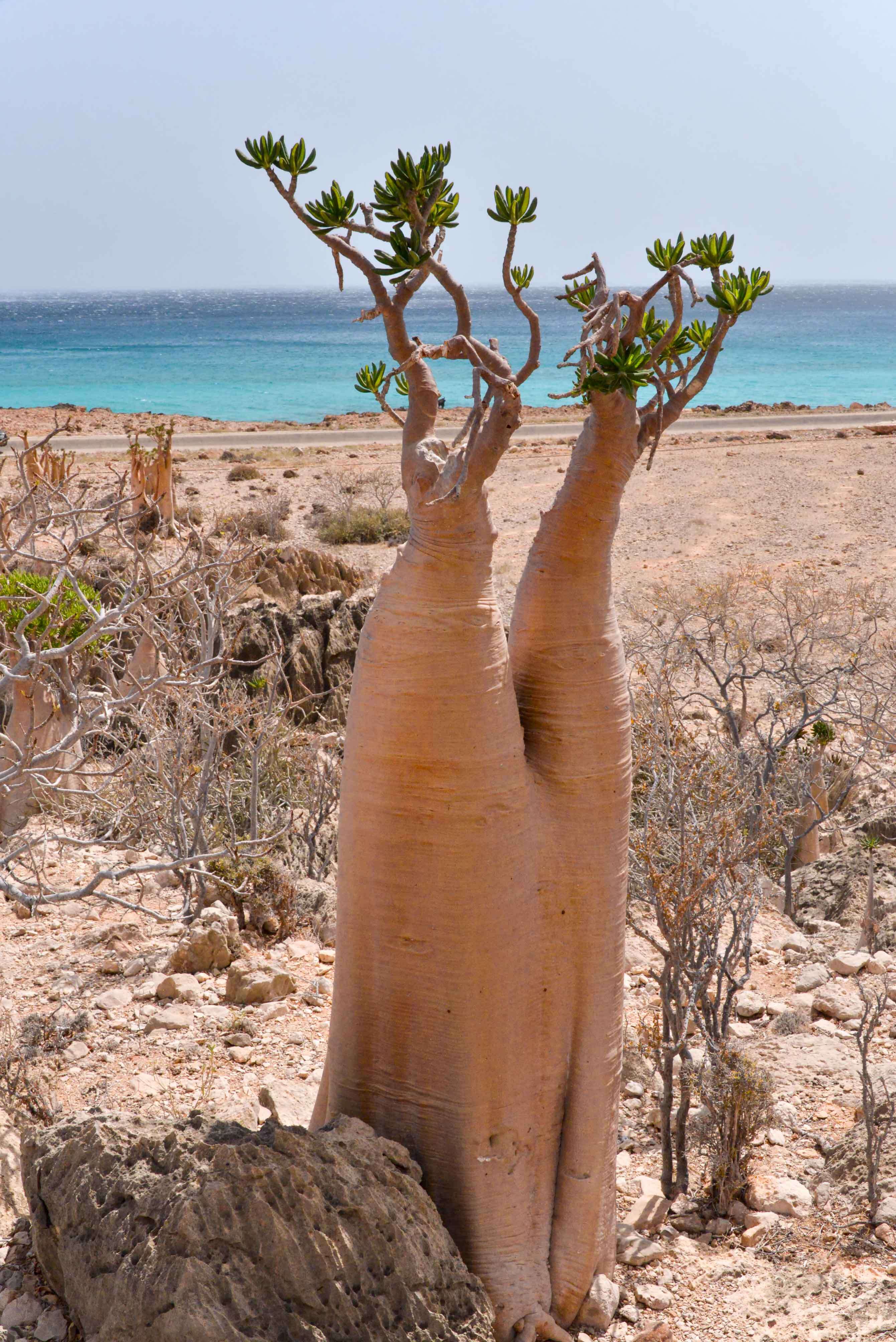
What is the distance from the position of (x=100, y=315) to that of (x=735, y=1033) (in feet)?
507

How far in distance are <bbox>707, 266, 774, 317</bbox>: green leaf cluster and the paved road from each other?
87.5 feet

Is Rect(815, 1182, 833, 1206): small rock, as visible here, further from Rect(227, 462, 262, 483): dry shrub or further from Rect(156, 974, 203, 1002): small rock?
Rect(227, 462, 262, 483): dry shrub

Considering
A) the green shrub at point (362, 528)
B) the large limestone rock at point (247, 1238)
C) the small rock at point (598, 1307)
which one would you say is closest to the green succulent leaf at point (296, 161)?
the large limestone rock at point (247, 1238)

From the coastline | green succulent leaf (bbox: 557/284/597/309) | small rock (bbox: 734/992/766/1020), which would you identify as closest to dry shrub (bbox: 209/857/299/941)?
small rock (bbox: 734/992/766/1020)

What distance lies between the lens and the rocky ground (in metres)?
3.59

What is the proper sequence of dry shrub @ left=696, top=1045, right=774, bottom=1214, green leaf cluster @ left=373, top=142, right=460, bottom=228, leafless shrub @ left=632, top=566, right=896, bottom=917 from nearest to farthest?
green leaf cluster @ left=373, top=142, right=460, bottom=228 → dry shrub @ left=696, top=1045, right=774, bottom=1214 → leafless shrub @ left=632, top=566, right=896, bottom=917

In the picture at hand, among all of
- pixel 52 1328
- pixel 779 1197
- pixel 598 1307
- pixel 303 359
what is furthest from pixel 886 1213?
pixel 303 359

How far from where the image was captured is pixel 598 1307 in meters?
3.42

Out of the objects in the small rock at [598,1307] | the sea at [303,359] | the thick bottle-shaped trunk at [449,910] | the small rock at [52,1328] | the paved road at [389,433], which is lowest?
the small rock at [598,1307]

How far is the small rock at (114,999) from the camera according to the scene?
524 cm

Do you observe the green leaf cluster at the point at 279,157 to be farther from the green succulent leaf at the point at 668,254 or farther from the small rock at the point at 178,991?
the small rock at the point at 178,991

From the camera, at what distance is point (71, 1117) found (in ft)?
10.7

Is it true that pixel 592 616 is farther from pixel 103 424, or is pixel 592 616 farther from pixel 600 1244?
pixel 103 424

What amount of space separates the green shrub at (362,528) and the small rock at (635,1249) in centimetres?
1574
